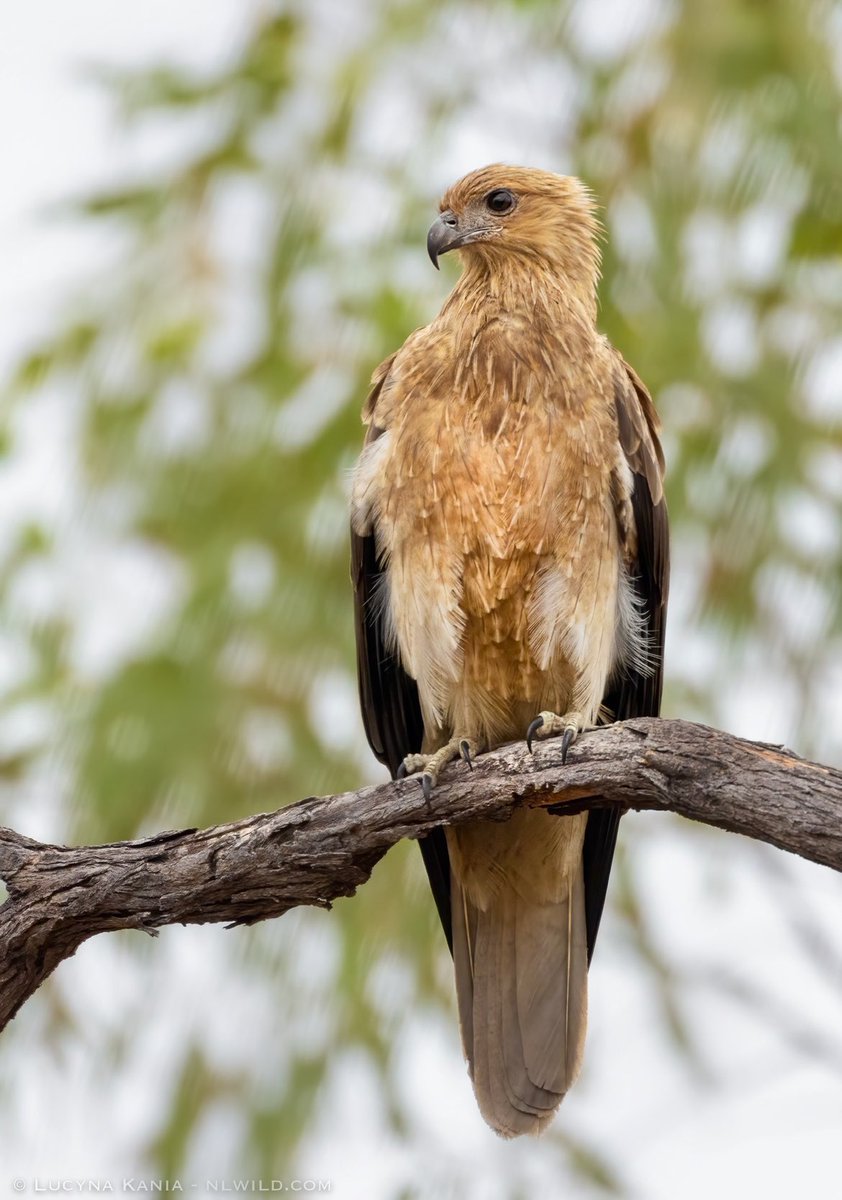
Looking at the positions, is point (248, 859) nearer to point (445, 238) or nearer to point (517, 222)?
point (445, 238)

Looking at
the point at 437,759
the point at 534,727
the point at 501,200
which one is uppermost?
the point at 501,200

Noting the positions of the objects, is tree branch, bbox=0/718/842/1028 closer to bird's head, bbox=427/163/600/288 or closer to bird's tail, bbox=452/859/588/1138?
bird's tail, bbox=452/859/588/1138

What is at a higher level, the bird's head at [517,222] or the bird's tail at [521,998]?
Result: the bird's head at [517,222]

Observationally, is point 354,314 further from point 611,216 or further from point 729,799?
point 729,799

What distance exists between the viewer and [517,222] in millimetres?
5598

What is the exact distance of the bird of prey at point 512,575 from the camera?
4941 millimetres

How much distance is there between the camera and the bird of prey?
494cm

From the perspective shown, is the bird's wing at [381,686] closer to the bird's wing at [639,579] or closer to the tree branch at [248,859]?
the bird's wing at [639,579]

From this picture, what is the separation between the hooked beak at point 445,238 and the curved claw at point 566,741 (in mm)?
1977

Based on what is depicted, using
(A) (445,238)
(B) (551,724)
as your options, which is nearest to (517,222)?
(A) (445,238)

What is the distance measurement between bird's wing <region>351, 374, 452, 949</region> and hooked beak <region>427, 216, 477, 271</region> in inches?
18.8

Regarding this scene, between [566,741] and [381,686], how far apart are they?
137 centimetres

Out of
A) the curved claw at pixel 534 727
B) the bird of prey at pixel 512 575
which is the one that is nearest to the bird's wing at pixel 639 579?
the bird of prey at pixel 512 575

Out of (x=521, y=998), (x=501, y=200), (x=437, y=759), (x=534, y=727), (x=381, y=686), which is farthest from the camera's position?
(x=501, y=200)
